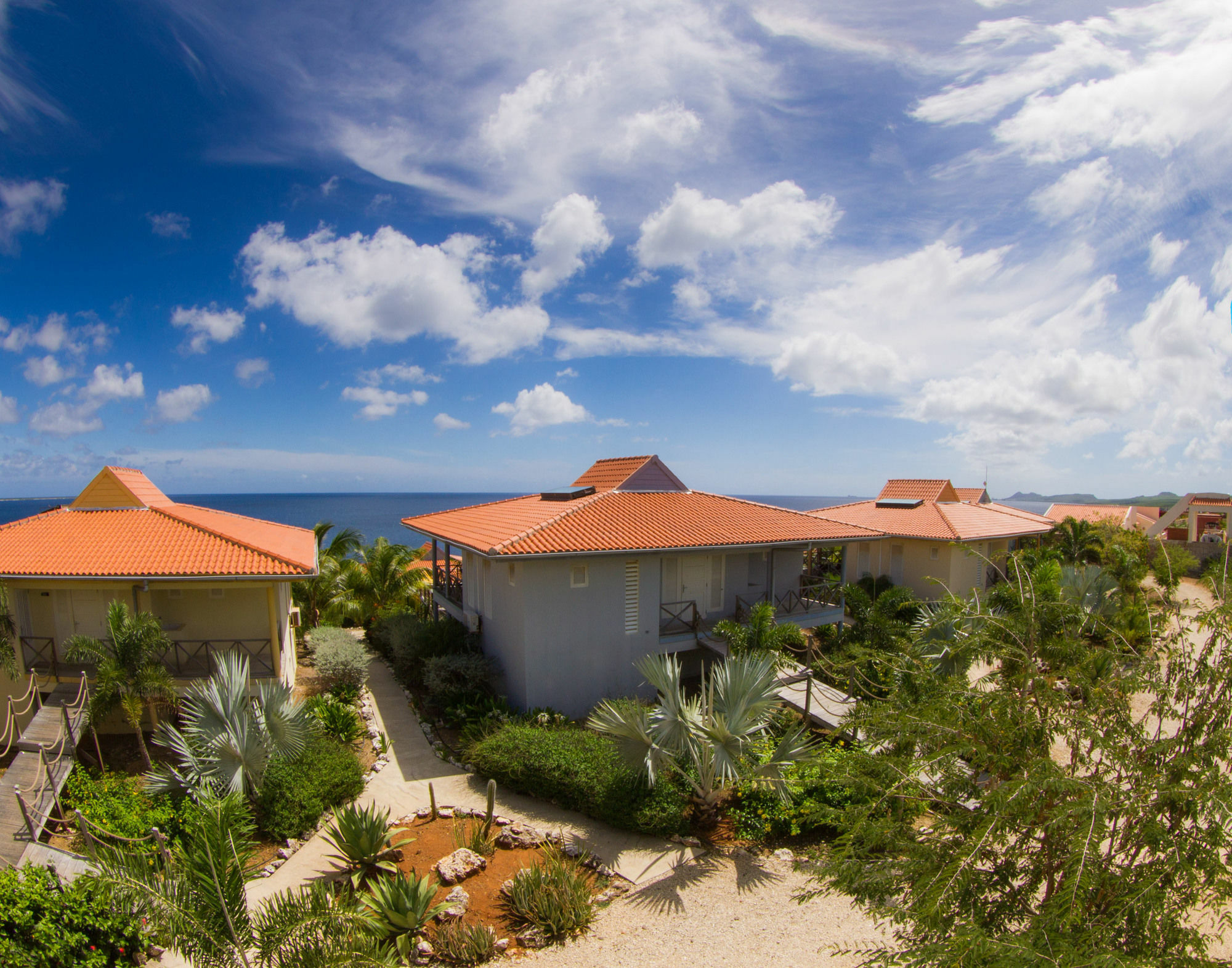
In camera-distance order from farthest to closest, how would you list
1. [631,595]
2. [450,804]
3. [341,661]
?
[341,661] < [631,595] < [450,804]

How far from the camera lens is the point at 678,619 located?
18.3m

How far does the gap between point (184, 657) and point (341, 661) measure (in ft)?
12.1

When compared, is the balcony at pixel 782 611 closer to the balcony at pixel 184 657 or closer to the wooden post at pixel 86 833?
the balcony at pixel 184 657

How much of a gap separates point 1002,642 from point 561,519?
12.2 metres

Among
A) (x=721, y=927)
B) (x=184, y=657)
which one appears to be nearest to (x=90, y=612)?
(x=184, y=657)

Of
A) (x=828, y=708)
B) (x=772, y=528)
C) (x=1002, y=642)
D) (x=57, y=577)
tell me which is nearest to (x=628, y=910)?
(x=1002, y=642)

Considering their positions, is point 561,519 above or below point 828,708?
above

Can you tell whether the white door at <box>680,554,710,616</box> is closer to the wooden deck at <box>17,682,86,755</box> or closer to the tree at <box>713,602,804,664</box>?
the tree at <box>713,602,804,664</box>

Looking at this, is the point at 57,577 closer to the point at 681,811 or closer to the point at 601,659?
the point at 601,659

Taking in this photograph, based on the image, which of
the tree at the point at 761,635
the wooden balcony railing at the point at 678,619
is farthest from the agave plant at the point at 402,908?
the wooden balcony railing at the point at 678,619

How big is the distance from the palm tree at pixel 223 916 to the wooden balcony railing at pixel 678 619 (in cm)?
1187

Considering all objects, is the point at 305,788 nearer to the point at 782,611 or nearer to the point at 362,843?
the point at 362,843

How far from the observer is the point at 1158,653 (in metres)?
5.80

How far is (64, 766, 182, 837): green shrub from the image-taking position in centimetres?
1124
